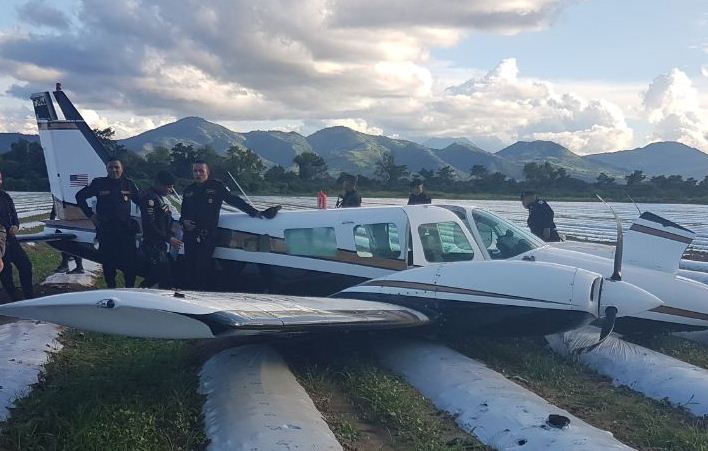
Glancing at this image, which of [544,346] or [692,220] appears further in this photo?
[692,220]

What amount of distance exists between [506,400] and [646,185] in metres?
61.8

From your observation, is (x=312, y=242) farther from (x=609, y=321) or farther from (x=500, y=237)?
(x=609, y=321)

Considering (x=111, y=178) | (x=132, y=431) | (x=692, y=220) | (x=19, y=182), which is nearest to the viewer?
(x=132, y=431)

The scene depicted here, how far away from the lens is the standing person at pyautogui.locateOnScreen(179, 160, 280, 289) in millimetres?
8938

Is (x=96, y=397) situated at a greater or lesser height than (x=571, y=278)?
lesser

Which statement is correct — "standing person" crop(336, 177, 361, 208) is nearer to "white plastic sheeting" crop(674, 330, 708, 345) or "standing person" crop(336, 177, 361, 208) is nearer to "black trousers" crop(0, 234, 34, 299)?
"black trousers" crop(0, 234, 34, 299)

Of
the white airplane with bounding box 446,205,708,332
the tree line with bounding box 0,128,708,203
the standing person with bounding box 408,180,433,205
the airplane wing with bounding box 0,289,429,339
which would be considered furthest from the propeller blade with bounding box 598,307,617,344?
the tree line with bounding box 0,128,708,203

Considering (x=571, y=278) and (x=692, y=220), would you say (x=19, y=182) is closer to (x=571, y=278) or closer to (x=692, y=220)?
(x=692, y=220)

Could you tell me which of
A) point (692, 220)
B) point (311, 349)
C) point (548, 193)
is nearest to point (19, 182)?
point (548, 193)

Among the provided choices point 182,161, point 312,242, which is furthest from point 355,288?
point 182,161

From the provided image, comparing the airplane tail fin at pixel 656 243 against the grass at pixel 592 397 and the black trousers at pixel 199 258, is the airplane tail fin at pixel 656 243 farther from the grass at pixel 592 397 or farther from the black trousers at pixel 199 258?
the black trousers at pixel 199 258

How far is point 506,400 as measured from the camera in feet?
18.5

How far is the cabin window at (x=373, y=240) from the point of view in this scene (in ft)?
28.9

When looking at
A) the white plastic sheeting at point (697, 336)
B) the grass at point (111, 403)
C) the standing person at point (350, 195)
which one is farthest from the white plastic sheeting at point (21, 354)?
the white plastic sheeting at point (697, 336)
